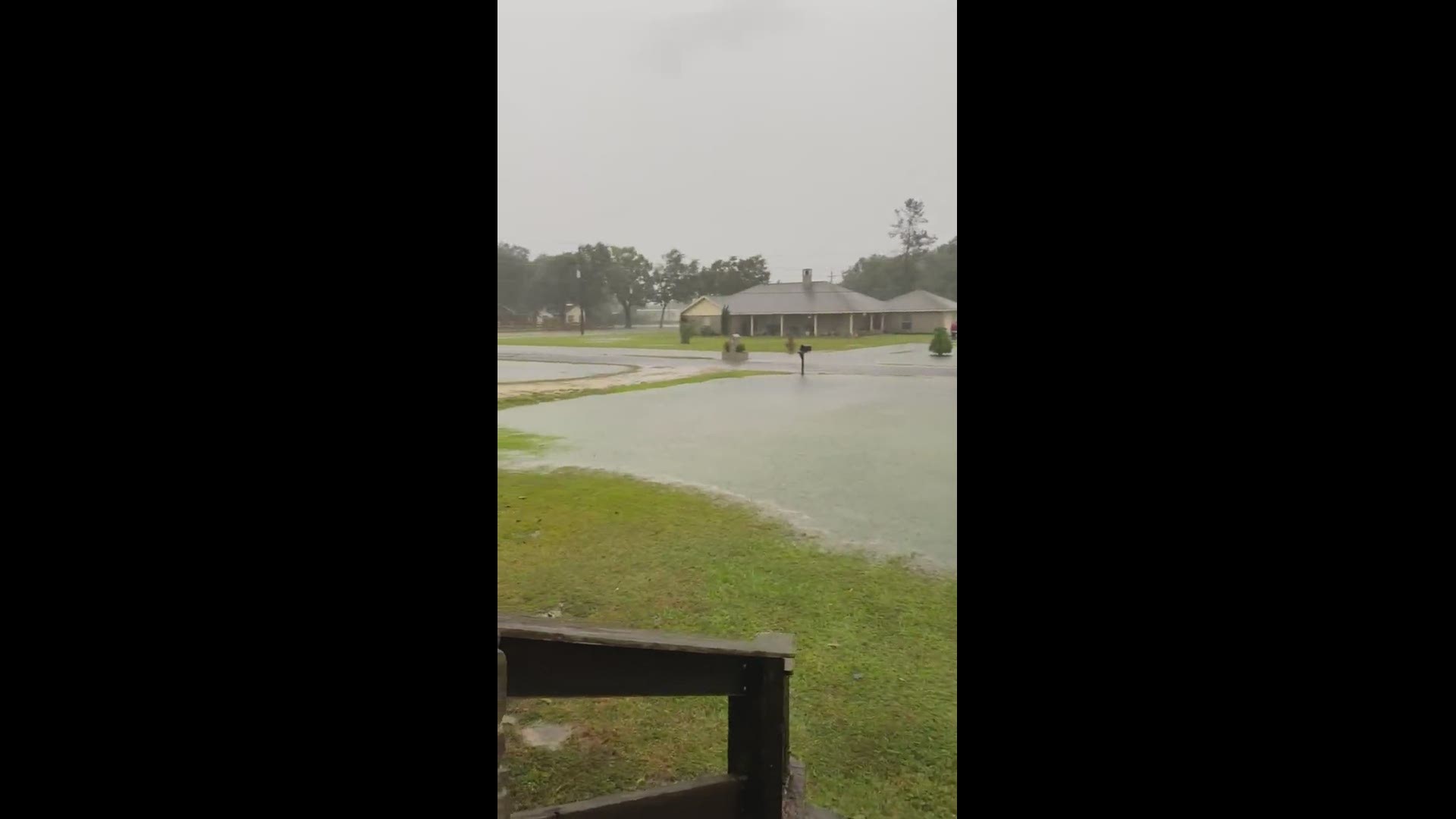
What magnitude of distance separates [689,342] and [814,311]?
4.16 ft

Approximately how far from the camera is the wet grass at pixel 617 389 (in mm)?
7688

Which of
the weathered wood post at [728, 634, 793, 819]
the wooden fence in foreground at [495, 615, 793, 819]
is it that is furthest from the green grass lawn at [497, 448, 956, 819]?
the weathered wood post at [728, 634, 793, 819]

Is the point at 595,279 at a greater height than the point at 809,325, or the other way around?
the point at 595,279

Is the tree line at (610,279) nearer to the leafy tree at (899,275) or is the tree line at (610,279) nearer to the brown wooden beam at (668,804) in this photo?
the leafy tree at (899,275)

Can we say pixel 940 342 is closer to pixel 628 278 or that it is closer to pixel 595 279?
pixel 628 278

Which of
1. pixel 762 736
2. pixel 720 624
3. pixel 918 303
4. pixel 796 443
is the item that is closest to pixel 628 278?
pixel 796 443

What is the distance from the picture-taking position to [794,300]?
780 cm

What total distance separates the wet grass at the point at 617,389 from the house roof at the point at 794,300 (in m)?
0.58

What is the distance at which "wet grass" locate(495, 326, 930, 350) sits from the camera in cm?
747

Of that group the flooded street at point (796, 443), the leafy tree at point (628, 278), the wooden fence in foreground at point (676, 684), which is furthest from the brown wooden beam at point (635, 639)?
the leafy tree at point (628, 278)
